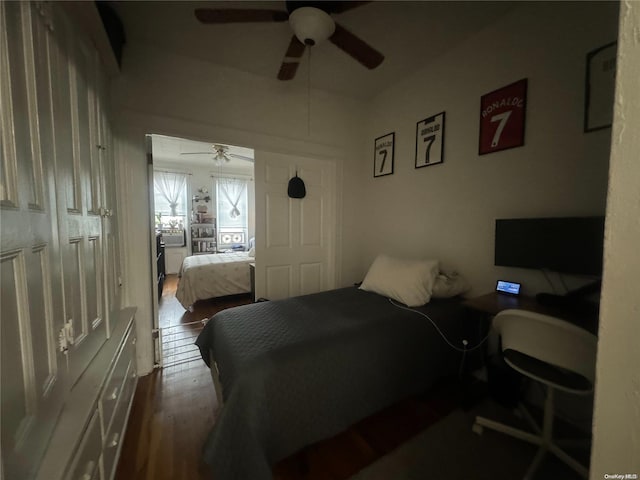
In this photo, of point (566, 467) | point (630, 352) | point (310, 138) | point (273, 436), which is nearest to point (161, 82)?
point (310, 138)

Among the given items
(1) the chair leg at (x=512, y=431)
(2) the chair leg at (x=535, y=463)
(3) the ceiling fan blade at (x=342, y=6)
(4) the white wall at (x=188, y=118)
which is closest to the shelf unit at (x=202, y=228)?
(4) the white wall at (x=188, y=118)

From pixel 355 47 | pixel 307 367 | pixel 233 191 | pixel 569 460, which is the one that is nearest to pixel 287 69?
pixel 355 47

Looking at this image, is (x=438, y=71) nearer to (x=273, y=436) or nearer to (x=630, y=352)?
(x=630, y=352)

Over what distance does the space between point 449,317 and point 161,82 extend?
2923 millimetres

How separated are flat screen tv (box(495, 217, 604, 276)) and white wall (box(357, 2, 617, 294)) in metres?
0.15

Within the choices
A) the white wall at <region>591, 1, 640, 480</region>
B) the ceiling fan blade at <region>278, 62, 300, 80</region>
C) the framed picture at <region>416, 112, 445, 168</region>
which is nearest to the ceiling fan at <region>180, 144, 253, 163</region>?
the ceiling fan blade at <region>278, 62, 300, 80</region>

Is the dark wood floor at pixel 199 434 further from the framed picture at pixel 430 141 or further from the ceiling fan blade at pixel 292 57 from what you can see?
the ceiling fan blade at pixel 292 57

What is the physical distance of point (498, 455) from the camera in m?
1.32

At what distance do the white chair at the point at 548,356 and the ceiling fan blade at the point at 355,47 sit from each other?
1.79 metres

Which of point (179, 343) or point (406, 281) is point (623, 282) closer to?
point (406, 281)

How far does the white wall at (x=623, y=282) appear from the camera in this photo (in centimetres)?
35

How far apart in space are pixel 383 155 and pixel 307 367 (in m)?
2.37

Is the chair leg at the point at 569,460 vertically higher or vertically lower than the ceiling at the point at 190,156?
lower

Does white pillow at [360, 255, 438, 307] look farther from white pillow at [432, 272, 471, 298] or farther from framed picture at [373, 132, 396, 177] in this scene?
framed picture at [373, 132, 396, 177]
